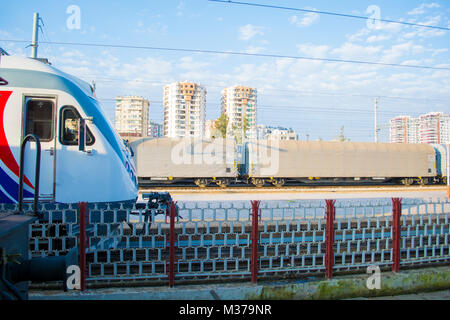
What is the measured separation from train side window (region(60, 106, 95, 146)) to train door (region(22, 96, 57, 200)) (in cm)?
15

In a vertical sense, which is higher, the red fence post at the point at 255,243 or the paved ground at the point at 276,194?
the red fence post at the point at 255,243

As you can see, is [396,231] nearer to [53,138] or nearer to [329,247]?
[329,247]

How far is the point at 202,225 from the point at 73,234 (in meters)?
1.89

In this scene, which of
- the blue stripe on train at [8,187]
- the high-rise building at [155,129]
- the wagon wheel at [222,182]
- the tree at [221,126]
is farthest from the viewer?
the high-rise building at [155,129]

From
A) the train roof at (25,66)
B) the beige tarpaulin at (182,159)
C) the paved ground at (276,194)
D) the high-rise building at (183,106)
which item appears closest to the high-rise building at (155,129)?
the high-rise building at (183,106)

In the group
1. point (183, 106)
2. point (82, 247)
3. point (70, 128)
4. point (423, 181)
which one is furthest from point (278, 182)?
point (183, 106)

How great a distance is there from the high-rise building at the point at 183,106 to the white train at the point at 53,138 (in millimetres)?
118179

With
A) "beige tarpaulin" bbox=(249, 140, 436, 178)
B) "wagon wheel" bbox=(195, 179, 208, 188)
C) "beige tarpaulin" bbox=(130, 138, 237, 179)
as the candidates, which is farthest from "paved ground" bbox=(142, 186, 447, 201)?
"beige tarpaulin" bbox=(249, 140, 436, 178)

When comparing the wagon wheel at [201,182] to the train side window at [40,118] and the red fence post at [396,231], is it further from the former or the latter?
the red fence post at [396,231]

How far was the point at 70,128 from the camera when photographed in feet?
19.1

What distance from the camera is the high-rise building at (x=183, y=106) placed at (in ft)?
411


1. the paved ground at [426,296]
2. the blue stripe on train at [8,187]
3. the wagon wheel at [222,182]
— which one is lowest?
the paved ground at [426,296]
